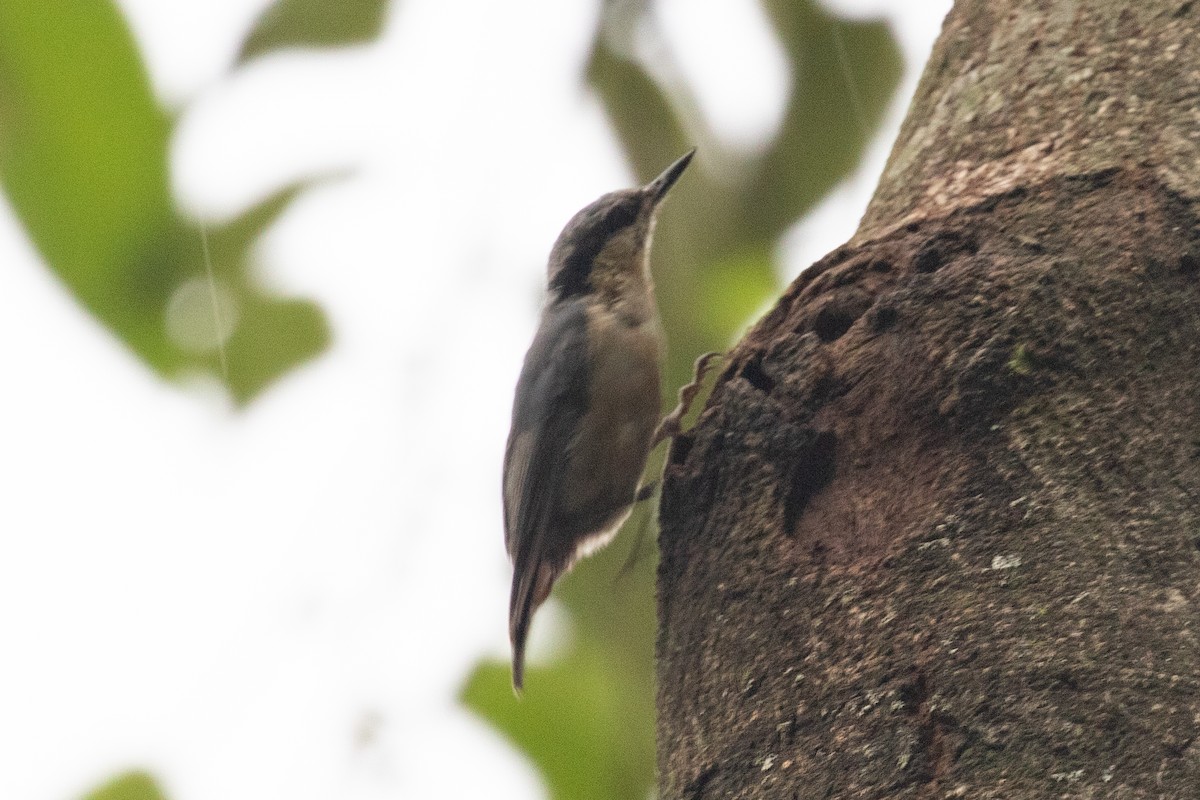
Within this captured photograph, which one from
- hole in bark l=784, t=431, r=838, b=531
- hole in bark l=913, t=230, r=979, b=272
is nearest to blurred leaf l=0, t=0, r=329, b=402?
hole in bark l=784, t=431, r=838, b=531

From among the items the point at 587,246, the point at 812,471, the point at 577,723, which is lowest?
the point at 587,246

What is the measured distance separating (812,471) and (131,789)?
1.18 meters

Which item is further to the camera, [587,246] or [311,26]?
[587,246]

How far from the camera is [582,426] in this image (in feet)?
12.8

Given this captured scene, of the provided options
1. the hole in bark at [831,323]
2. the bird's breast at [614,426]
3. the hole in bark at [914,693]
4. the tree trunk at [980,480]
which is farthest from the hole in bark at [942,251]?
the bird's breast at [614,426]

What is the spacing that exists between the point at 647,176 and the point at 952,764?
141cm

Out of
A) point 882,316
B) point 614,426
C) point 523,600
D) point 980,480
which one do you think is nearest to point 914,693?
point 980,480

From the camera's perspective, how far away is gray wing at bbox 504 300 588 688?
3.70 m

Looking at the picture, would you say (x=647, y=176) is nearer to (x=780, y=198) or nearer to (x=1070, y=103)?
(x=780, y=198)

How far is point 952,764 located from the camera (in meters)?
1.57

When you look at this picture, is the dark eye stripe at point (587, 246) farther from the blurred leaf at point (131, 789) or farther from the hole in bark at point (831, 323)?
the blurred leaf at point (131, 789)

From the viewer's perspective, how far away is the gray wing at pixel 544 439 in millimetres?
3703

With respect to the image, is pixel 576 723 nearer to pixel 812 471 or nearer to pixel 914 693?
pixel 812 471

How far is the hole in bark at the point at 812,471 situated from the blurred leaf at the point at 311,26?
99 centimetres
